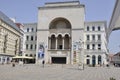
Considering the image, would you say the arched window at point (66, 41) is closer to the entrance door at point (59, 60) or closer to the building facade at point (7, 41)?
the entrance door at point (59, 60)

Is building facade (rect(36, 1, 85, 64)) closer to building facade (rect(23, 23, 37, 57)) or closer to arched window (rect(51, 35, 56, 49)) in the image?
arched window (rect(51, 35, 56, 49))

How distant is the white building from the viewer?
208ft

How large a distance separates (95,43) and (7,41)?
31.0 meters

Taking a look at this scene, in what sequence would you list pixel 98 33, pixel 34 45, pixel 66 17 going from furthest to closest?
pixel 34 45 < pixel 98 33 < pixel 66 17

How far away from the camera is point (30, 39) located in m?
75.5

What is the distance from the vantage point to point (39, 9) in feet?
224

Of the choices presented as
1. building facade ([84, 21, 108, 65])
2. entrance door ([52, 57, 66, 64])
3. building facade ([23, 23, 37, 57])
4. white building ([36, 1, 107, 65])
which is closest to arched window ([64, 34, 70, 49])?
white building ([36, 1, 107, 65])

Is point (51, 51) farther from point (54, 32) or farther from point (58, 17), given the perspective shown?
point (58, 17)

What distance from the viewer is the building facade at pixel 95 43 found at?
223 ft

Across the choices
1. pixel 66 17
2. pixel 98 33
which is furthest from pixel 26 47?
pixel 98 33

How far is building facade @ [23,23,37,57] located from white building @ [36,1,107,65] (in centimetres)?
837

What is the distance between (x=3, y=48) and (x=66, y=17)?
77.1 ft

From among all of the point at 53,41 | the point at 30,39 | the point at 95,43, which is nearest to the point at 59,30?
the point at 53,41

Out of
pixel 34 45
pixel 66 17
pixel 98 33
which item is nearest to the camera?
pixel 66 17
